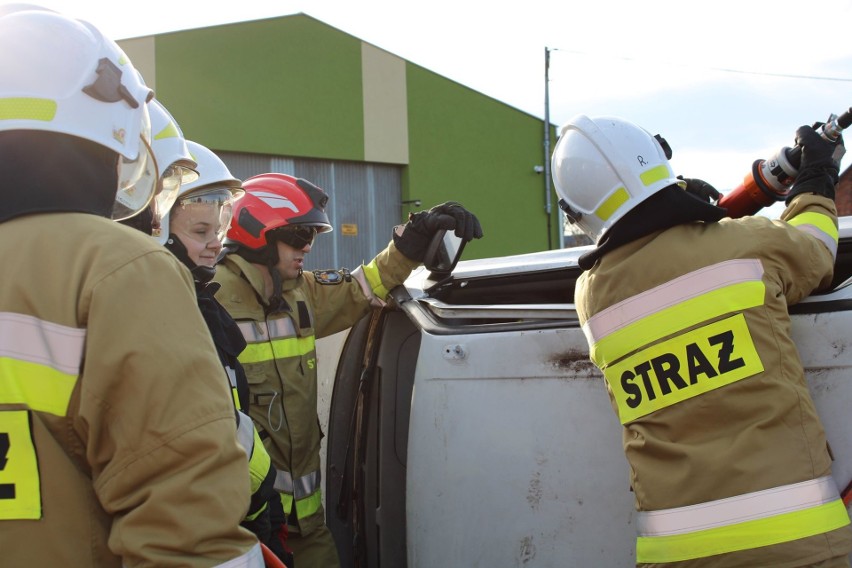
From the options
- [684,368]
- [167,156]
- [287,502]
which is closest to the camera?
[684,368]

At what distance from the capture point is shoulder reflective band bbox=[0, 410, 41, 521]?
106 centimetres

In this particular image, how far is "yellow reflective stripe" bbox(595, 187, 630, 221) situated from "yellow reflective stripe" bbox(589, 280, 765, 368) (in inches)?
15.1

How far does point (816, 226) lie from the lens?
1.82m

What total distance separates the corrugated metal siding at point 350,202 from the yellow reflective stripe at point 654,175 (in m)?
13.3

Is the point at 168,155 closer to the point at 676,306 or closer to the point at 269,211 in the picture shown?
the point at 269,211

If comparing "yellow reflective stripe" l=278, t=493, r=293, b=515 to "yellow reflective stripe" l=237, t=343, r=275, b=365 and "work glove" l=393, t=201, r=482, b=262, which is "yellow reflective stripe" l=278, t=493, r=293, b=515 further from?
"work glove" l=393, t=201, r=482, b=262

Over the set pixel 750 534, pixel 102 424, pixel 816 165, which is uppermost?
pixel 816 165

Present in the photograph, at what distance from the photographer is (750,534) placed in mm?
1589

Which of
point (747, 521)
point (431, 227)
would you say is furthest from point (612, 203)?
point (431, 227)

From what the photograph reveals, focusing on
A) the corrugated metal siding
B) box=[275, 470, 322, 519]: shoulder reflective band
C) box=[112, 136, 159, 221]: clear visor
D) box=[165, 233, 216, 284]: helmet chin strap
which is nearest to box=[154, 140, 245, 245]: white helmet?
box=[165, 233, 216, 284]: helmet chin strap

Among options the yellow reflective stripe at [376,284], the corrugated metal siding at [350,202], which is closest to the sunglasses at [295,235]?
the yellow reflective stripe at [376,284]

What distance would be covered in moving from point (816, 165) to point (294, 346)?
1872mm

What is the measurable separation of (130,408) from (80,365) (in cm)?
10

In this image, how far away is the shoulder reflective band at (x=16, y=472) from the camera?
1.06 m
